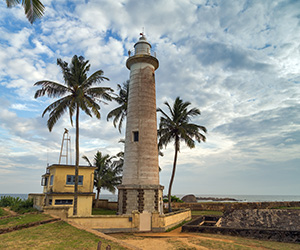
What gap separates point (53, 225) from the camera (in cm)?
1435

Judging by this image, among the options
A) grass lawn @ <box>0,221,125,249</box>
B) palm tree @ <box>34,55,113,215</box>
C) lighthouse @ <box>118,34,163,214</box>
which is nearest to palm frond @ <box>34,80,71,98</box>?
palm tree @ <box>34,55,113,215</box>

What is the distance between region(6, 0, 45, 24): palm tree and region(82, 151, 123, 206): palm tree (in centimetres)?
3164

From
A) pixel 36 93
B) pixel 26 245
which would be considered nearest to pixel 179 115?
pixel 36 93

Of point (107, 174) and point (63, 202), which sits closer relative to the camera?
point (63, 202)

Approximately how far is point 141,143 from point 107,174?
17.8 meters

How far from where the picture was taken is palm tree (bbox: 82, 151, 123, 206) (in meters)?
36.9

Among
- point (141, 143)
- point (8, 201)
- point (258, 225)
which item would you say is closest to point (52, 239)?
point (141, 143)

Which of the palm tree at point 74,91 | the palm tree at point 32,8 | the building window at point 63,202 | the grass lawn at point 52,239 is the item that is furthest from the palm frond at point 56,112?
the palm tree at point 32,8

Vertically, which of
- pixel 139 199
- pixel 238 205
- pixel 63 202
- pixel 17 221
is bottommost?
pixel 17 221

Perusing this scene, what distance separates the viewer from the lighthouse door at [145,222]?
713 inches

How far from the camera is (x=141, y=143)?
21.8 metres

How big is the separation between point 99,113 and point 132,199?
9.03m

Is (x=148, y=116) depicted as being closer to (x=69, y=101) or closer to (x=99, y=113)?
(x=99, y=113)

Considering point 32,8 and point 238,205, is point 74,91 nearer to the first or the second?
point 32,8
